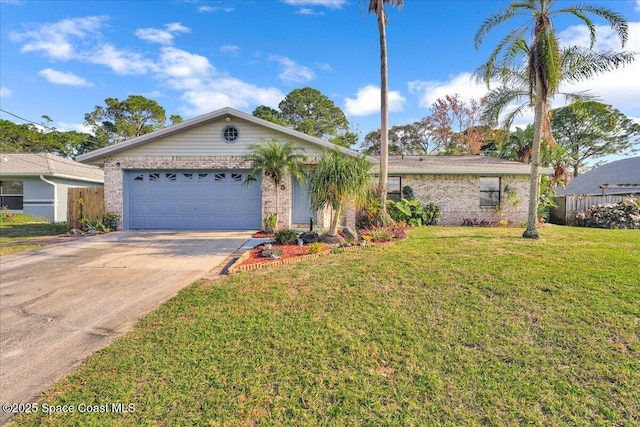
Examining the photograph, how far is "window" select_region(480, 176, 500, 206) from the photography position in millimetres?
14375

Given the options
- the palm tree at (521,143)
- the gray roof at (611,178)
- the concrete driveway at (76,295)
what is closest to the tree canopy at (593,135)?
the gray roof at (611,178)

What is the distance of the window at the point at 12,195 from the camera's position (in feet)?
56.3

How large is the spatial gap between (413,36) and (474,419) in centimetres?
1428

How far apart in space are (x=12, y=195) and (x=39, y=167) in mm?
2443

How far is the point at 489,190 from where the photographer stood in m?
14.4

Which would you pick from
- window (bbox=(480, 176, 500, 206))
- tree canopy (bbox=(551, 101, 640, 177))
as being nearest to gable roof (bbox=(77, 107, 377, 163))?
window (bbox=(480, 176, 500, 206))

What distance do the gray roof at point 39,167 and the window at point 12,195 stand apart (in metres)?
1.00

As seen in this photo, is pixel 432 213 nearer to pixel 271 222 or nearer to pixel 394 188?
pixel 394 188

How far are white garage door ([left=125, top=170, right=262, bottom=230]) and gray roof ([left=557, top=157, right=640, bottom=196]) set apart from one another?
26.8m

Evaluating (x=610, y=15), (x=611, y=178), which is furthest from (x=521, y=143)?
(x=611, y=178)

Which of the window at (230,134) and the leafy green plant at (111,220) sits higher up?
the window at (230,134)

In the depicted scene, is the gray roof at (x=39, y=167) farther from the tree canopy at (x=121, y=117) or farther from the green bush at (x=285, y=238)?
the green bush at (x=285, y=238)

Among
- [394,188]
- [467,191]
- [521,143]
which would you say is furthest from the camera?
[521,143]

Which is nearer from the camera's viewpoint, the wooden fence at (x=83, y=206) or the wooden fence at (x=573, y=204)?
the wooden fence at (x=83, y=206)
